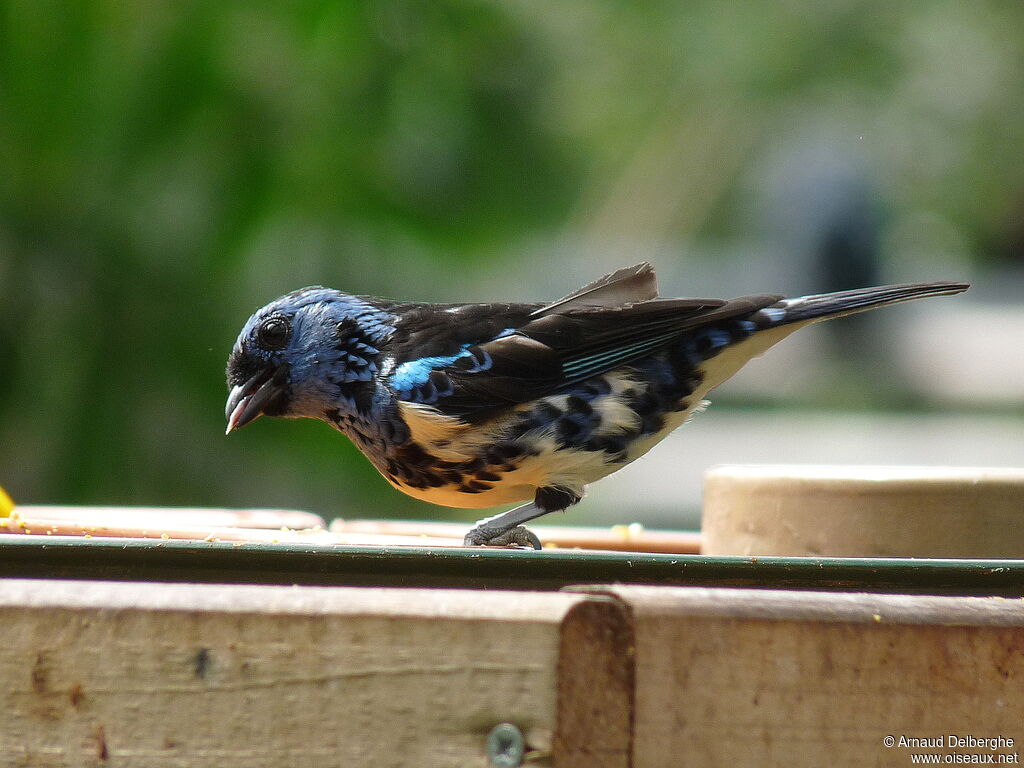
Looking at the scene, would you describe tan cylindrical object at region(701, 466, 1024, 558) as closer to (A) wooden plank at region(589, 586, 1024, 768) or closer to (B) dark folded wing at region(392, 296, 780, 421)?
(B) dark folded wing at region(392, 296, 780, 421)

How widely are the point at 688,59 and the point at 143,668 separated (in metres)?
17.7

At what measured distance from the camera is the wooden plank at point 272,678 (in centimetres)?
159

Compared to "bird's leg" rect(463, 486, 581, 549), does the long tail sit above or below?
above

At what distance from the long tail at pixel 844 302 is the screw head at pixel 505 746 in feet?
6.78

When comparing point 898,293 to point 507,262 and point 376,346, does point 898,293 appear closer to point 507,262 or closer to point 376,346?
point 376,346

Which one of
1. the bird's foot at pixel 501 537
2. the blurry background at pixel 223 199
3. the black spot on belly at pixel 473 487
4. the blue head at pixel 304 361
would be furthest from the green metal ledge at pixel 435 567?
the blurry background at pixel 223 199

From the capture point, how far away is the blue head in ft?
11.3

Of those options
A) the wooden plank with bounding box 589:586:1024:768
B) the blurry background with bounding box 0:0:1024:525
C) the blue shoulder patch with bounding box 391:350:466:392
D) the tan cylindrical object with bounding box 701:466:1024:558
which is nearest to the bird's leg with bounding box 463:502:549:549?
the blue shoulder patch with bounding box 391:350:466:392

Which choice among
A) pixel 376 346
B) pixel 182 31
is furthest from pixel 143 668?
pixel 182 31

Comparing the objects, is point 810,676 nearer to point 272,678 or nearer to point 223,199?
point 272,678

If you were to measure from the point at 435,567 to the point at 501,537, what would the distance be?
1.51 meters

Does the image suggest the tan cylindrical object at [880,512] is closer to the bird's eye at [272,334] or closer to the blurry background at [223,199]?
the bird's eye at [272,334]

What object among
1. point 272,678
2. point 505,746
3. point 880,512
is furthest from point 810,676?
point 880,512

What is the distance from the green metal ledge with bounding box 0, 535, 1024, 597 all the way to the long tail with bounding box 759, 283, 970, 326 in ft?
4.90
